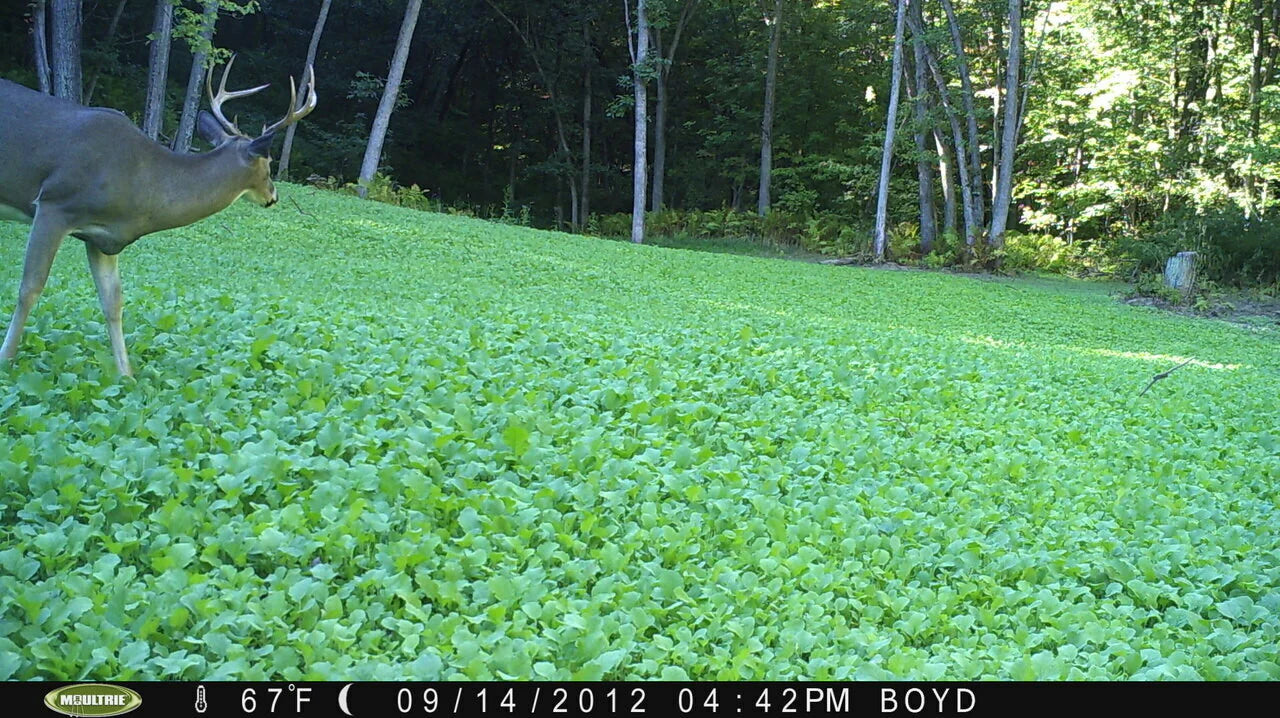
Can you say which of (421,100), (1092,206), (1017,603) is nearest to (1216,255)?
(1092,206)

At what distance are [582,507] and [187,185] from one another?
2.78m

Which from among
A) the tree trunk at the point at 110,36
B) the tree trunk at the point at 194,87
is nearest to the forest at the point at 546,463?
the tree trunk at the point at 194,87

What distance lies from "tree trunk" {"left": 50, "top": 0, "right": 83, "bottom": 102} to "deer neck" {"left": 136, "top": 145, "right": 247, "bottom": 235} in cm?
1067

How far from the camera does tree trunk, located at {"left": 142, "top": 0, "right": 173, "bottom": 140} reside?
53.0 ft

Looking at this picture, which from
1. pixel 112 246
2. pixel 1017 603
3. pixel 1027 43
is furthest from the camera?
pixel 1027 43

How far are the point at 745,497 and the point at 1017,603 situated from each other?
116cm

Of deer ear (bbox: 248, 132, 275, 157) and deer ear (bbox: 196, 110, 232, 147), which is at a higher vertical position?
deer ear (bbox: 196, 110, 232, 147)

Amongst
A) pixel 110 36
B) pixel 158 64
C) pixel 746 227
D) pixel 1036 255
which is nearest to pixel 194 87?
pixel 158 64

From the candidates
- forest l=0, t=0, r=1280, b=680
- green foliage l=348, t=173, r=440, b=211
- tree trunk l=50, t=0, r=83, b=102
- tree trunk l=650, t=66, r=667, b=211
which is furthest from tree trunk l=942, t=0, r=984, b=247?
tree trunk l=50, t=0, r=83, b=102

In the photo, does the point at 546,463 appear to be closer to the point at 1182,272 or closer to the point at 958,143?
the point at 1182,272

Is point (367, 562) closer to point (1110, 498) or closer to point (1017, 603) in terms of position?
point (1017, 603)
